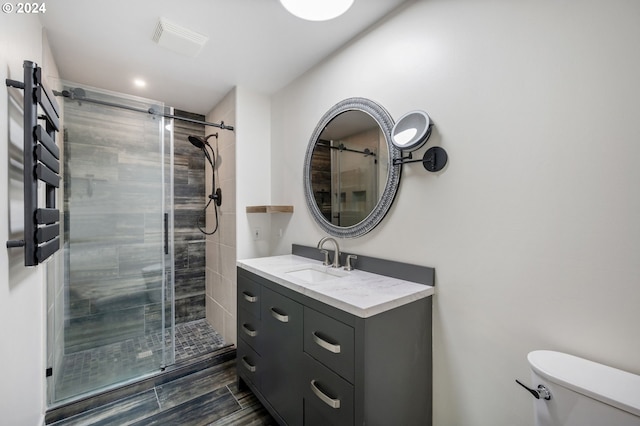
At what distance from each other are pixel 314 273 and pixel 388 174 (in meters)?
0.85

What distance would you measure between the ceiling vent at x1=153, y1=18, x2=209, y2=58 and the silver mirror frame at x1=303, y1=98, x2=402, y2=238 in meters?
0.98

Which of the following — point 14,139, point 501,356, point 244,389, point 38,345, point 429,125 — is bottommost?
point 244,389

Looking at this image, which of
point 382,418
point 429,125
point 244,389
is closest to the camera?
point 382,418

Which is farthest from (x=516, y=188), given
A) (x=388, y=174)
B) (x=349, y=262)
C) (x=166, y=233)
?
(x=166, y=233)

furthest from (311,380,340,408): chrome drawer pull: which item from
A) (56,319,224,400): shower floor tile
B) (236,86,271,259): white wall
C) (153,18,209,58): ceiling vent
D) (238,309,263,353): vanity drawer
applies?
(153,18,209,58): ceiling vent

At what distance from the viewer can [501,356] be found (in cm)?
113

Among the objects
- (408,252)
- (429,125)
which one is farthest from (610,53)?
(408,252)

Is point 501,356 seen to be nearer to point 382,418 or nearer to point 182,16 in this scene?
point 382,418

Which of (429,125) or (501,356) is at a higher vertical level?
Result: (429,125)

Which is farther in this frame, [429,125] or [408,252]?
[408,252]

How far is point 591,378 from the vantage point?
82 cm

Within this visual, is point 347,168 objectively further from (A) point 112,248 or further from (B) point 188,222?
(B) point 188,222

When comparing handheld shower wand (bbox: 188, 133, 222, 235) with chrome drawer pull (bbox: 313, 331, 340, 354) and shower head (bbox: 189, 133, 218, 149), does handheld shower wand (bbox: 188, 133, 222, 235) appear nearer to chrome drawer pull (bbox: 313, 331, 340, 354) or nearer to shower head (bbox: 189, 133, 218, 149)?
shower head (bbox: 189, 133, 218, 149)

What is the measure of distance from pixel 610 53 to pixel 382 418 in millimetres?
1600
